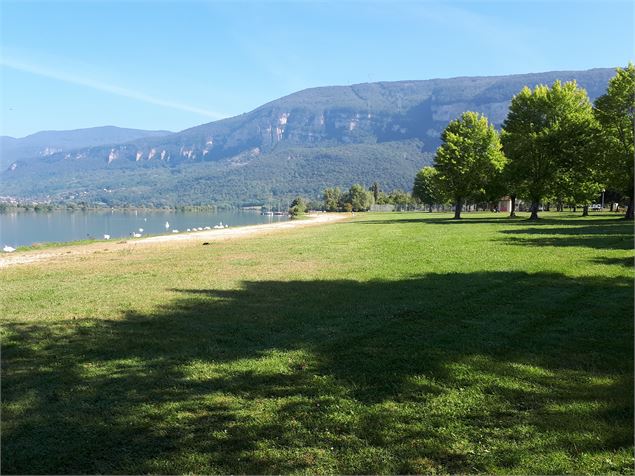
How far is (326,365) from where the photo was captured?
621 cm

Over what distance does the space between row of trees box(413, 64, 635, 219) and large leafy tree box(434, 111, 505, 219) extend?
112mm

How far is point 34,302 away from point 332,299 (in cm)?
665

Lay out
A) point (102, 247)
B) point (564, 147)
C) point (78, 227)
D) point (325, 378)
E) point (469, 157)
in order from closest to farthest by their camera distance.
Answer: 1. point (325, 378)
2. point (102, 247)
3. point (564, 147)
4. point (469, 157)
5. point (78, 227)

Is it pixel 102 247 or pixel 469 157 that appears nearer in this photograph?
pixel 102 247

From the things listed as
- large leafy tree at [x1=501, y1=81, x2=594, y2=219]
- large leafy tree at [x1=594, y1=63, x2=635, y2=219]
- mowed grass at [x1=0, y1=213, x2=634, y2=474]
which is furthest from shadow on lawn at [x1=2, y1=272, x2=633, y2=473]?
large leafy tree at [x1=501, y1=81, x2=594, y2=219]

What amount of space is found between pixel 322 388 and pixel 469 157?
51.9 m

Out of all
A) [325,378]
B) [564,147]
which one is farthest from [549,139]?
[325,378]

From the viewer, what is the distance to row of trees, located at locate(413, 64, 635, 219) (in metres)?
39.1

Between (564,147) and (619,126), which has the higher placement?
(619,126)

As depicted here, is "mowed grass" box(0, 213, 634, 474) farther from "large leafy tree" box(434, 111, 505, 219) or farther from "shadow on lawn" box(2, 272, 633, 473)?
"large leafy tree" box(434, 111, 505, 219)

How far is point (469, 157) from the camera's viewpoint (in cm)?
5334

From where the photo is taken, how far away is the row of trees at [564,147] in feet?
128

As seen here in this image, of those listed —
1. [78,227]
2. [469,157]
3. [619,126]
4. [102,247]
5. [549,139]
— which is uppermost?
[619,126]

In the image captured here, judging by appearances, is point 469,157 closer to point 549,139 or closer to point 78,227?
point 549,139
